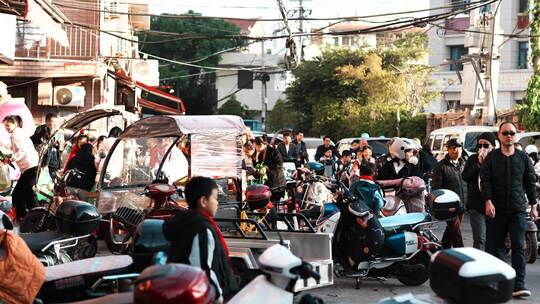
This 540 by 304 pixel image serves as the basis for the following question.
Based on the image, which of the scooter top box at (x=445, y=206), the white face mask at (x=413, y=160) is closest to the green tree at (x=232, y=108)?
the white face mask at (x=413, y=160)

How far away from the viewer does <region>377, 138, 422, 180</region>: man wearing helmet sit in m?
13.5

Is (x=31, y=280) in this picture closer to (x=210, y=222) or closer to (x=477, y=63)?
(x=210, y=222)

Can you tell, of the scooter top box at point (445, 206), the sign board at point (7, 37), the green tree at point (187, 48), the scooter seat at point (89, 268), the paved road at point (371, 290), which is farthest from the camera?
the green tree at point (187, 48)

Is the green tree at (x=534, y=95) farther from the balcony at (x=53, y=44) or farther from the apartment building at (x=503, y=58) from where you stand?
the apartment building at (x=503, y=58)

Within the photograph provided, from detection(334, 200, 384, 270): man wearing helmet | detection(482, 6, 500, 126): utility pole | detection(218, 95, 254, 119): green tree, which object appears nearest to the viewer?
detection(334, 200, 384, 270): man wearing helmet

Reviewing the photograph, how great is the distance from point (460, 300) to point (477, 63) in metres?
31.3

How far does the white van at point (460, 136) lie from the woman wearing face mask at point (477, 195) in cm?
1377

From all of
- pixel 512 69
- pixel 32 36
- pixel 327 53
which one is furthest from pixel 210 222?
pixel 512 69

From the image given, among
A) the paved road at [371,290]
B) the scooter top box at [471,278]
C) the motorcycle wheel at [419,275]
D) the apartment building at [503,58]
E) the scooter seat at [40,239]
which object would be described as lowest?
the paved road at [371,290]

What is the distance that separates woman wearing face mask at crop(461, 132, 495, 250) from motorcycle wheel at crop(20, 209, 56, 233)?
5.07 metres

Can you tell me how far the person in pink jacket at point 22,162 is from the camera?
45.6ft

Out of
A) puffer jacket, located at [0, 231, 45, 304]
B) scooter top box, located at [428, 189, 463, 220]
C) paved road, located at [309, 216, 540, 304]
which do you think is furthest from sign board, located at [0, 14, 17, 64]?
puffer jacket, located at [0, 231, 45, 304]

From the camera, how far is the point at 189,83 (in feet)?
247

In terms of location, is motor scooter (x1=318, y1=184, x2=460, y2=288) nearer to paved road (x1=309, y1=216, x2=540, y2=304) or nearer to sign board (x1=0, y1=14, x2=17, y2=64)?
paved road (x1=309, y1=216, x2=540, y2=304)
